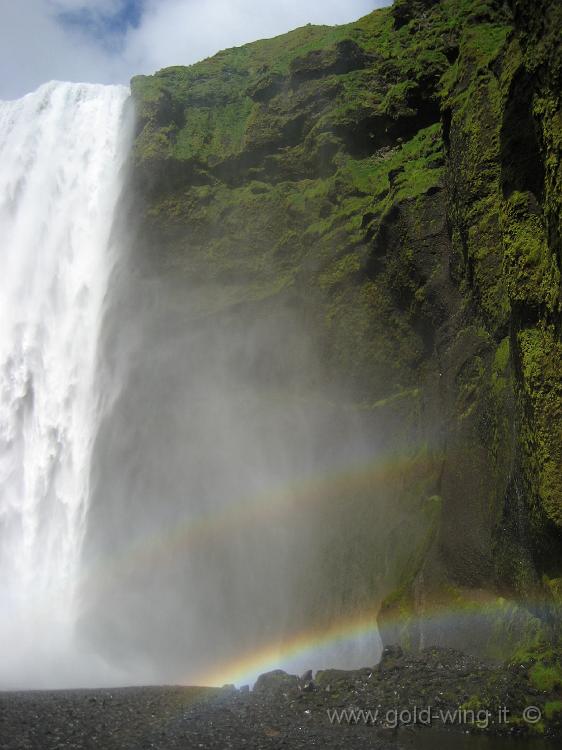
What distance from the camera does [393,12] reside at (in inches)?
978

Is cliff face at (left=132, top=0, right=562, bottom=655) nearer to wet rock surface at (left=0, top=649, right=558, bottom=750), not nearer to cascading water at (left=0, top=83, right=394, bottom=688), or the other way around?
cascading water at (left=0, top=83, right=394, bottom=688)

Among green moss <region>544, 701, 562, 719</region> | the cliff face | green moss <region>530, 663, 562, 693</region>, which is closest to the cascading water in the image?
the cliff face

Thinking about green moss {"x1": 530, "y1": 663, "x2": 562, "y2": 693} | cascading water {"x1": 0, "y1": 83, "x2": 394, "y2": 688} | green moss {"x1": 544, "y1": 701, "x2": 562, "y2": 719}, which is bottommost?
green moss {"x1": 544, "y1": 701, "x2": 562, "y2": 719}

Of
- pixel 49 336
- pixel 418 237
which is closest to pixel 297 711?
pixel 418 237

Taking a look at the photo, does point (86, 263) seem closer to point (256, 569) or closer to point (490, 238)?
point (256, 569)

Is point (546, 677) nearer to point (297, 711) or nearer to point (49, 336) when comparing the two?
point (297, 711)

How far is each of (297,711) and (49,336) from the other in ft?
61.8

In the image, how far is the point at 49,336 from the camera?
2627cm

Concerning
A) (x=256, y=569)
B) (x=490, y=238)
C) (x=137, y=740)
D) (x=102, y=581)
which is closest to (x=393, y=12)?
(x=490, y=238)

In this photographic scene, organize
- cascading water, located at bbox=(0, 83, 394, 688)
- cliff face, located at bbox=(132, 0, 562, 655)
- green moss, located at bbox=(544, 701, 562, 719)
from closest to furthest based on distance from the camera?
green moss, located at bbox=(544, 701, 562, 719) → cliff face, located at bbox=(132, 0, 562, 655) → cascading water, located at bbox=(0, 83, 394, 688)

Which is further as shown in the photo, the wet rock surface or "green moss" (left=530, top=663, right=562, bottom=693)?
"green moss" (left=530, top=663, right=562, bottom=693)

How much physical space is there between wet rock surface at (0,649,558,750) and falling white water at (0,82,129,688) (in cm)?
851

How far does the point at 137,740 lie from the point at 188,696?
3633 millimetres

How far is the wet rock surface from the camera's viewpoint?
8781 mm
